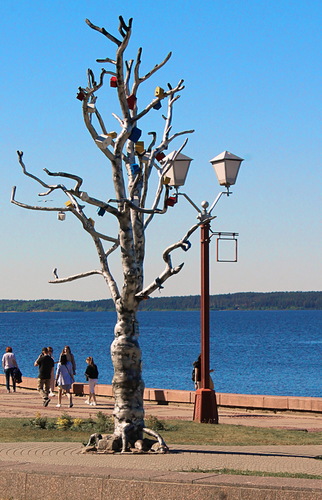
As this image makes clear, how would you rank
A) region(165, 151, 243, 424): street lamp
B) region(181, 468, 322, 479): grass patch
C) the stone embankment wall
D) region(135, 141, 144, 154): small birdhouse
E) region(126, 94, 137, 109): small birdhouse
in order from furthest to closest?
the stone embankment wall, region(165, 151, 243, 424): street lamp, region(135, 141, 144, 154): small birdhouse, region(126, 94, 137, 109): small birdhouse, region(181, 468, 322, 479): grass patch

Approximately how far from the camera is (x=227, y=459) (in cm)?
1166

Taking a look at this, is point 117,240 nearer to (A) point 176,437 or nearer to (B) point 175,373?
(A) point 176,437

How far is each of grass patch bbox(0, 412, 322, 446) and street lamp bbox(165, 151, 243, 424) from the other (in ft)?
1.61

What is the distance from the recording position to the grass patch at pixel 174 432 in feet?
49.1

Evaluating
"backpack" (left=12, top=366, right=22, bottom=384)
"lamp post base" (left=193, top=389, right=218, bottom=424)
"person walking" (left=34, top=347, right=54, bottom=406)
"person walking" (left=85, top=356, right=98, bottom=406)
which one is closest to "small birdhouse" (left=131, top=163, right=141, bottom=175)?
"lamp post base" (left=193, top=389, right=218, bottom=424)

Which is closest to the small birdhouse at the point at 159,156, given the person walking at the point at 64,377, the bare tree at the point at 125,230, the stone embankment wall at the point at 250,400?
the bare tree at the point at 125,230

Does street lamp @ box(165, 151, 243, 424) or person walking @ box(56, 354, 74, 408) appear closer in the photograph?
street lamp @ box(165, 151, 243, 424)

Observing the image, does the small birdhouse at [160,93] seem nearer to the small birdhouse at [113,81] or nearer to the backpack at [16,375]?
the small birdhouse at [113,81]

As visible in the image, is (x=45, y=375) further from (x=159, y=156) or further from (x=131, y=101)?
(x=131, y=101)

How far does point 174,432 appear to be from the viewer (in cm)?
1588

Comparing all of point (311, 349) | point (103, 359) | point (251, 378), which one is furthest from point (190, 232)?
point (311, 349)

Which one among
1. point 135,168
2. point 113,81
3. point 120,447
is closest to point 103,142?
point 113,81

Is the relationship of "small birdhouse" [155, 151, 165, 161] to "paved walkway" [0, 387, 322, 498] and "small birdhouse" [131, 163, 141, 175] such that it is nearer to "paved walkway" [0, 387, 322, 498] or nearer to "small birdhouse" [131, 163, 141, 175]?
"small birdhouse" [131, 163, 141, 175]

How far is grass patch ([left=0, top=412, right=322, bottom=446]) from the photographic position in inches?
589
